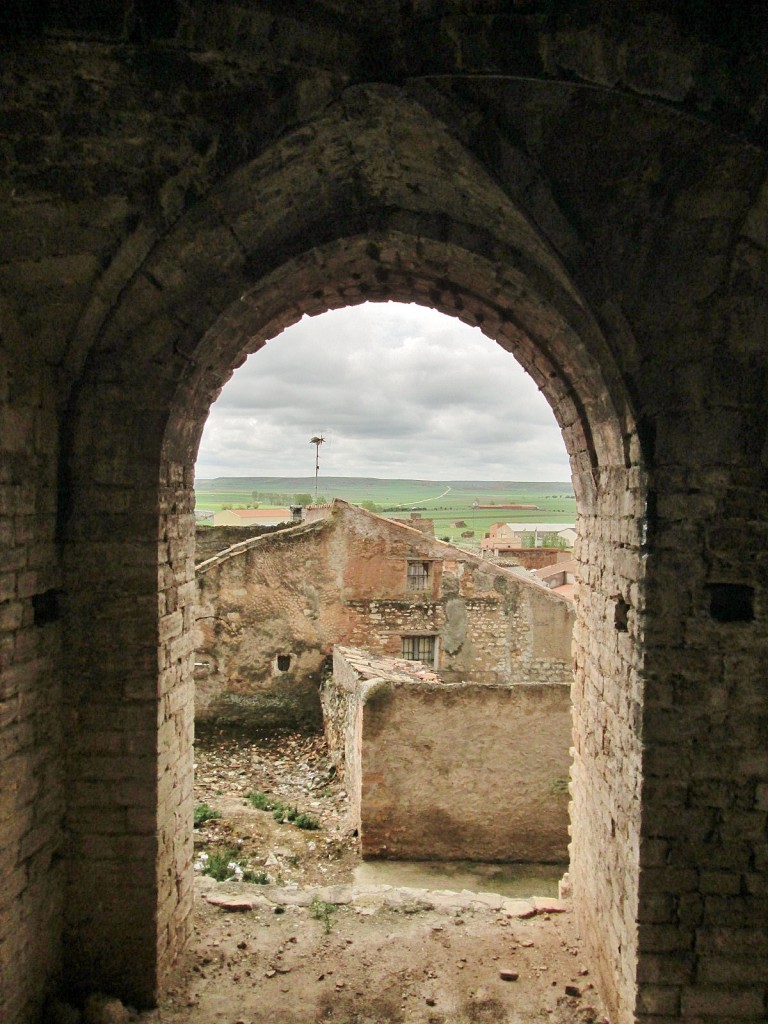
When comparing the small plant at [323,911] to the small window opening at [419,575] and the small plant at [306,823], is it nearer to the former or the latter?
the small plant at [306,823]

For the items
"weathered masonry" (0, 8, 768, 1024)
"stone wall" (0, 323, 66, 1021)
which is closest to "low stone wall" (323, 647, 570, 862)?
"weathered masonry" (0, 8, 768, 1024)

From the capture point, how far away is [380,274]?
488cm

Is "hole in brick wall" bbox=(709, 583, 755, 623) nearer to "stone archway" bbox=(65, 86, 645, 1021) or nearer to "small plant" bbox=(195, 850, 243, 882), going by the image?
"stone archway" bbox=(65, 86, 645, 1021)

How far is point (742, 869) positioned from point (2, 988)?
4.06 m

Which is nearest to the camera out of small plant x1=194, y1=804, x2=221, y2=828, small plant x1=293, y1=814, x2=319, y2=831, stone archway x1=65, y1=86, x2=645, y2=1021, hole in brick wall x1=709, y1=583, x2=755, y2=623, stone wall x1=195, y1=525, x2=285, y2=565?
hole in brick wall x1=709, y1=583, x2=755, y2=623

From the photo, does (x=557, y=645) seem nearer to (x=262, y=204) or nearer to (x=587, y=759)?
(x=587, y=759)

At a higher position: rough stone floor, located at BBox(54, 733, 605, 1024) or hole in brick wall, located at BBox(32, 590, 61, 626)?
hole in brick wall, located at BBox(32, 590, 61, 626)

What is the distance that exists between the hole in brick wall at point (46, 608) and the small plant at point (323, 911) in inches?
122

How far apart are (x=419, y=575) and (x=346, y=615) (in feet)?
5.87

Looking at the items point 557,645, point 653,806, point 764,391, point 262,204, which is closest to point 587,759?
point 653,806

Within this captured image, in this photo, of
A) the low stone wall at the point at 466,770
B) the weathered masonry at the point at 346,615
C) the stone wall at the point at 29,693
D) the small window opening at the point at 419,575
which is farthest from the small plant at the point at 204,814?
the small window opening at the point at 419,575

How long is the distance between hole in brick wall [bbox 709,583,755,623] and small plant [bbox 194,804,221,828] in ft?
22.8

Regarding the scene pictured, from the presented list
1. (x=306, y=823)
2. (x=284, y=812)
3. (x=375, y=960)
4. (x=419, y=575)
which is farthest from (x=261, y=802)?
(x=419, y=575)

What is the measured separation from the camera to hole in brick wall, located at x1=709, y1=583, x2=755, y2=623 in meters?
3.70
